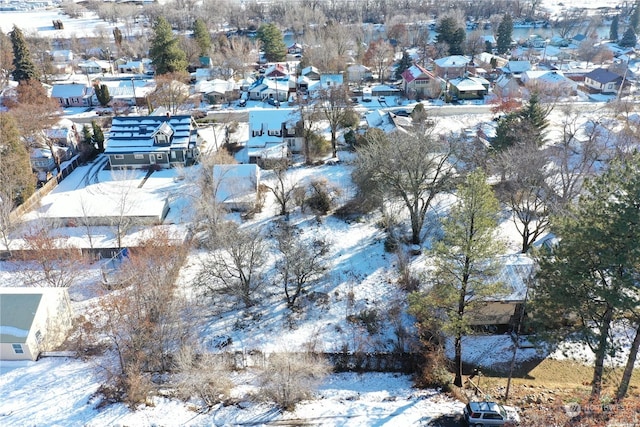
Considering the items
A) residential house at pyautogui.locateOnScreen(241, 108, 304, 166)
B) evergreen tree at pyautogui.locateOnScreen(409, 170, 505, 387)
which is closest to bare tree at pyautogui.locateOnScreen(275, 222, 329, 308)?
evergreen tree at pyautogui.locateOnScreen(409, 170, 505, 387)

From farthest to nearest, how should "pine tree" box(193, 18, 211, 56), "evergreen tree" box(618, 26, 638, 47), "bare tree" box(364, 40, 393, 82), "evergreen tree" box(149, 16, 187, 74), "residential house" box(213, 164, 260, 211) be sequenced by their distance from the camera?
"evergreen tree" box(618, 26, 638, 47) → "pine tree" box(193, 18, 211, 56) → "bare tree" box(364, 40, 393, 82) → "evergreen tree" box(149, 16, 187, 74) → "residential house" box(213, 164, 260, 211)

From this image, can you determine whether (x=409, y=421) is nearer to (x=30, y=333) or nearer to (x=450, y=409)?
(x=450, y=409)

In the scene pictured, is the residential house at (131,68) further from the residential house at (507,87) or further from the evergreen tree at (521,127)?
the evergreen tree at (521,127)

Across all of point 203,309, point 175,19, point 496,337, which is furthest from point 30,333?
point 175,19

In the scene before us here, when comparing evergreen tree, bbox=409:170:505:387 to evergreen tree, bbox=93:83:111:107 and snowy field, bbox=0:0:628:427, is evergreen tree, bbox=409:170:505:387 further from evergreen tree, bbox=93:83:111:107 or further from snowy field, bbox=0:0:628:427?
evergreen tree, bbox=93:83:111:107

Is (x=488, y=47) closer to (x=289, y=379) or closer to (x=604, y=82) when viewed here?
(x=604, y=82)

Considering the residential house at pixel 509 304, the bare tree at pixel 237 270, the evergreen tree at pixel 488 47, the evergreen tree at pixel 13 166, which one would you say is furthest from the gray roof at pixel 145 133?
the evergreen tree at pixel 488 47

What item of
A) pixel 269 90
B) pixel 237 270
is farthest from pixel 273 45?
pixel 237 270
